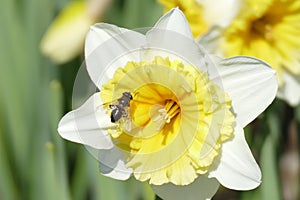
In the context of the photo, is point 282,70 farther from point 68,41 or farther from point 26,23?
point 26,23

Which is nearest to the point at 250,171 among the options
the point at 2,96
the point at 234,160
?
the point at 234,160

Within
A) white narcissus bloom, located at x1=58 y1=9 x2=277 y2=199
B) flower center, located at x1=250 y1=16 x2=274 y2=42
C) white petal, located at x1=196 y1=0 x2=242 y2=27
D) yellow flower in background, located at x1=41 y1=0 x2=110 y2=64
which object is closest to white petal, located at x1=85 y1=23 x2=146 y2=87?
white narcissus bloom, located at x1=58 y1=9 x2=277 y2=199

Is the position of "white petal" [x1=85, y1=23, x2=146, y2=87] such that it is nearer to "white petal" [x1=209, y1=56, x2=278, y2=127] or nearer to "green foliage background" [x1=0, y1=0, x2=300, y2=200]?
"white petal" [x1=209, y1=56, x2=278, y2=127]

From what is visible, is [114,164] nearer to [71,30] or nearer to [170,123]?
[170,123]

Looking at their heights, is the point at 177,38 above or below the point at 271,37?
above

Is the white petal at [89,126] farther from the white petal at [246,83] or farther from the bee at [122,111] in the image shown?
the white petal at [246,83]

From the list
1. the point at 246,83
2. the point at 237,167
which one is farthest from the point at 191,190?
the point at 246,83
